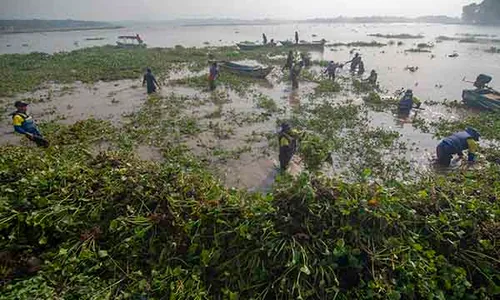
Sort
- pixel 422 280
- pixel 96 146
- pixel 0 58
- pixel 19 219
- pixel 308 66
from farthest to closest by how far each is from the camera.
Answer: pixel 0 58 < pixel 308 66 < pixel 96 146 < pixel 19 219 < pixel 422 280

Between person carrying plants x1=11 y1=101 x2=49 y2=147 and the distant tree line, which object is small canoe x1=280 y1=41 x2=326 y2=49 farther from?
the distant tree line

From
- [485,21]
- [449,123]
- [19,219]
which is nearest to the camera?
[19,219]

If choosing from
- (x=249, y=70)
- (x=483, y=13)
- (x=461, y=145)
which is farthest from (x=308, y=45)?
(x=483, y=13)

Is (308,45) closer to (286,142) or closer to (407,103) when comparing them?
(407,103)

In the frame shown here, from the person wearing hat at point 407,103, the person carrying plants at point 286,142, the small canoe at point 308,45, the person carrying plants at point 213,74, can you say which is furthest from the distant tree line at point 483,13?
the person carrying plants at point 286,142

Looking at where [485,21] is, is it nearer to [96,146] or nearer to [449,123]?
[449,123]

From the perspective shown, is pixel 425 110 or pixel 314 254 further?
pixel 425 110

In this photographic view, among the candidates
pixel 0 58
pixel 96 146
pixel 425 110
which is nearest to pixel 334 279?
pixel 96 146

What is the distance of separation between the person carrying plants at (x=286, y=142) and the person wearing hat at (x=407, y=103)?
779cm

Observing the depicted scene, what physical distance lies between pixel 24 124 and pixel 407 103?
14467mm

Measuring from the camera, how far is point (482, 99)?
1408 centimetres

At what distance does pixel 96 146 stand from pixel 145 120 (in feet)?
8.80

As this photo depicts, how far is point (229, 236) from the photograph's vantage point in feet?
14.4

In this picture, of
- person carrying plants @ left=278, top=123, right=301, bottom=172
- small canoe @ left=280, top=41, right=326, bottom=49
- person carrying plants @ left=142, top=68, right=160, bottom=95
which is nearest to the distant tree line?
small canoe @ left=280, top=41, right=326, bottom=49
